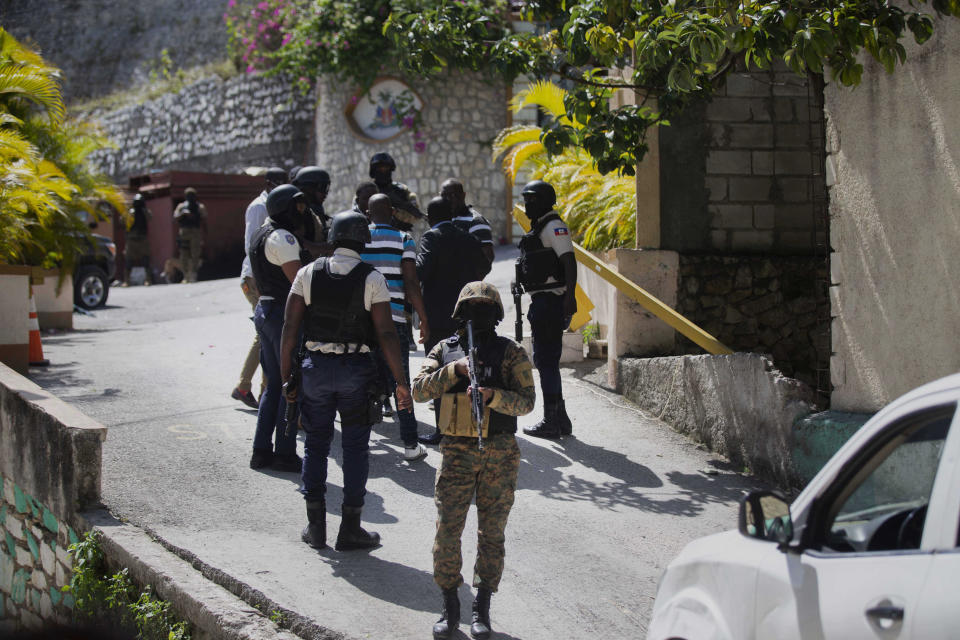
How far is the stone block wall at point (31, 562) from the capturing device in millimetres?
6965

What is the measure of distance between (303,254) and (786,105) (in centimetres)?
496

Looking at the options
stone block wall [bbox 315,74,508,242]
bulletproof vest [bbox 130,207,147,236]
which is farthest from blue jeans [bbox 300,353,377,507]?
bulletproof vest [bbox 130,207,147,236]

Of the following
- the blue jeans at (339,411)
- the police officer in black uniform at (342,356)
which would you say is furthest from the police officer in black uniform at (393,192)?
the blue jeans at (339,411)

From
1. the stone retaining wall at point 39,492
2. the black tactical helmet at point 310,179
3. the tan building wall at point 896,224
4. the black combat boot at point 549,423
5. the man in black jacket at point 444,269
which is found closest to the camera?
the tan building wall at point 896,224

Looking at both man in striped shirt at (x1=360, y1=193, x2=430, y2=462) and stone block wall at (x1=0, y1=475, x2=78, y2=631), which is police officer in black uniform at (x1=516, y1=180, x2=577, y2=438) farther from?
stone block wall at (x1=0, y1=475, x2=78, y2=631)

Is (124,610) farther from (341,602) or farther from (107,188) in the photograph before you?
(107,188)

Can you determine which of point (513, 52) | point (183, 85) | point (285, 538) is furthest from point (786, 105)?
point (183, 85)

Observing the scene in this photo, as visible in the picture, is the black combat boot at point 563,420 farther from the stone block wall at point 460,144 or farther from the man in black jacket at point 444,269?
the stone block wall at point 460,144

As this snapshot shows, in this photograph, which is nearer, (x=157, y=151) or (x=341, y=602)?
(x=341, y=602)

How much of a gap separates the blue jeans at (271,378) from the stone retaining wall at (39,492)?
1.03 meters

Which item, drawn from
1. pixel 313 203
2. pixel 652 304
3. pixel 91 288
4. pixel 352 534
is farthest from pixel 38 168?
pixel 352 534

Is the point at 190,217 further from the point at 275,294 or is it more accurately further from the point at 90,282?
the point at 275,294

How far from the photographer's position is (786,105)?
31.4 ft

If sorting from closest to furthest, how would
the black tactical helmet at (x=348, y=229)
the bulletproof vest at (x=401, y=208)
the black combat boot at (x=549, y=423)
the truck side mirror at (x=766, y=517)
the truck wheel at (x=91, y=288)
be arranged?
the truck side mirror at (x=766, y=517) < the black tactical helmet at (x=348, y=229) < the black combat boot at (x=549, y=423) < the bulletproof vest at (x=401, y=208) < the truck wheel at (x=91, y=288)
